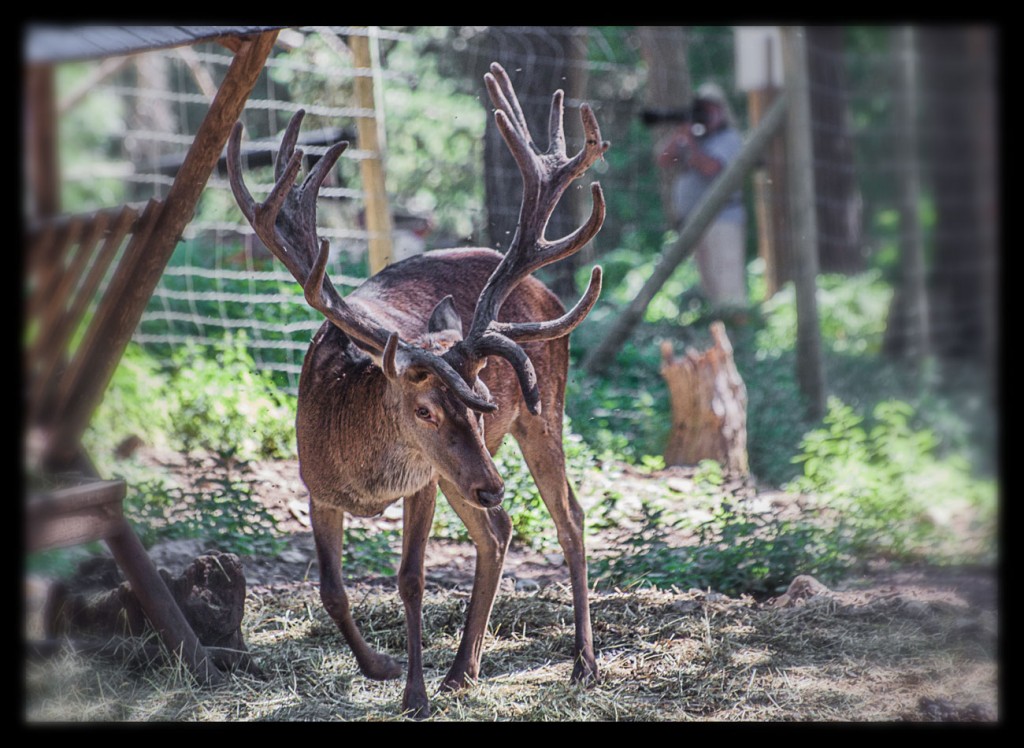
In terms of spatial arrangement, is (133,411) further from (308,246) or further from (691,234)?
(691,234)

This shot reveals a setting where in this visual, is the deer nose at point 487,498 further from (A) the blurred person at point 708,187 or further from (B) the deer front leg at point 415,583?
(A) the blurred person at point 708,187

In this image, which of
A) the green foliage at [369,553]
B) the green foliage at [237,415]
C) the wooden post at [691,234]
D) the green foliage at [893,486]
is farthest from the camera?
the wooden post at [691,234]

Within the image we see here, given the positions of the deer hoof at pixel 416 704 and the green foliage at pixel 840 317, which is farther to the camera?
the green foliage at pixel 840 317

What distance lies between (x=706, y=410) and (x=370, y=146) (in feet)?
8.51

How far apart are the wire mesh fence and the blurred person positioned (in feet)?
1.10

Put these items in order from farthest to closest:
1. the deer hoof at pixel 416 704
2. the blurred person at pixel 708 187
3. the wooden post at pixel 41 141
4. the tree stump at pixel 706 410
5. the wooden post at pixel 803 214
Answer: the blurred person at pixel 708 187 → the wooden post at pixel 803 214 → the tree stump at pixel 706 410 → the deer hoof at pixel 416 704 → the wooden post at pixel 41 141

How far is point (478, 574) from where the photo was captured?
4789 mm

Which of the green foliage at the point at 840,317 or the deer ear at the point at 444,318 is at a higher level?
the deer ear at the point at 444,318

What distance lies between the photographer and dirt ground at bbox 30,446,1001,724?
443 centimetres

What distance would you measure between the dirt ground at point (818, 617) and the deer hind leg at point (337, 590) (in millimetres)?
723

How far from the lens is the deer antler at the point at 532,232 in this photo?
14.0 feet

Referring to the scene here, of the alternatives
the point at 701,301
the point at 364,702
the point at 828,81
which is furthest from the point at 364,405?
the point at 701,301

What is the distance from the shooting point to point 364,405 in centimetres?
445

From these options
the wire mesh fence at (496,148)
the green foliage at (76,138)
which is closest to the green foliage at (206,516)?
the wire mesh fence at (496,148)
